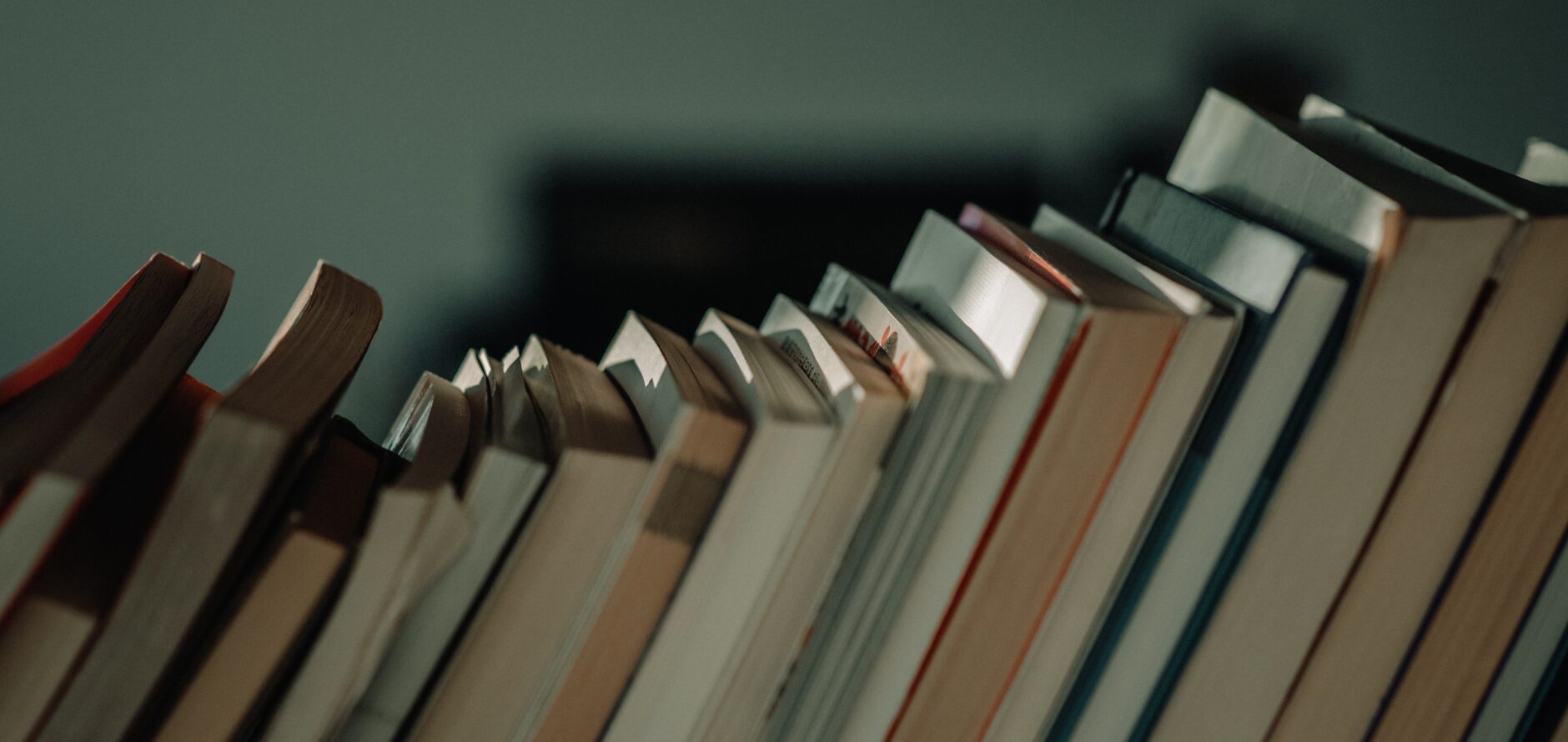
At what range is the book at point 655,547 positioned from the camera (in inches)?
16.5

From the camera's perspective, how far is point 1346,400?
434 mm

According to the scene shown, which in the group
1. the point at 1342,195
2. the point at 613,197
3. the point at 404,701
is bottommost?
the point at 404,701

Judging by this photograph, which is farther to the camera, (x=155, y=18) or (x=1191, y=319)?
(x=155, y=18)

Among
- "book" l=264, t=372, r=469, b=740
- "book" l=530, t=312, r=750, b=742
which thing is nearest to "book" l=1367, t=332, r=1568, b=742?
"book" l=530, t=312, r=750, b=742

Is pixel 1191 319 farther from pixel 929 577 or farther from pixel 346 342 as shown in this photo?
pixel 346 342

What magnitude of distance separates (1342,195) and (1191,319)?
0.30ft

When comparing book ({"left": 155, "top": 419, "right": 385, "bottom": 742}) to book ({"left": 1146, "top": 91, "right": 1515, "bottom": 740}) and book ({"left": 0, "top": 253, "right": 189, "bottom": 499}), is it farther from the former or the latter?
book ({"left": 1146, "top": 91, "right": 1515, "bottom": 740})

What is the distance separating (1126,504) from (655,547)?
0.72ft

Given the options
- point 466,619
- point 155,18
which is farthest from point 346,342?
point 155,18

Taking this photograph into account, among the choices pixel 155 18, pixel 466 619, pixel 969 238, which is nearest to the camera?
pixel 466 619

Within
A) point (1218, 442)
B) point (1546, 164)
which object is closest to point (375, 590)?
point (1218, 442)

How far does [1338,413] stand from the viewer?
17.1 inches

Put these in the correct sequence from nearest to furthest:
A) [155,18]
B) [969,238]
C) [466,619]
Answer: [466,619]
[969,238]
[155,18]

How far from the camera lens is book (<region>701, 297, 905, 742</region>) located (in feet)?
1.42
